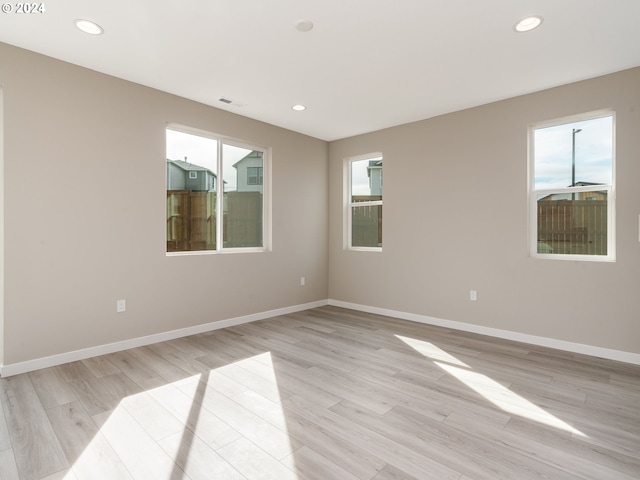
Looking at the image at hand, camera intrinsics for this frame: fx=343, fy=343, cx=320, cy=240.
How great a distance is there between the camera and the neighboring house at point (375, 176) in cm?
512

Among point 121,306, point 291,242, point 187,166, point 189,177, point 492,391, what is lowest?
point 492,391

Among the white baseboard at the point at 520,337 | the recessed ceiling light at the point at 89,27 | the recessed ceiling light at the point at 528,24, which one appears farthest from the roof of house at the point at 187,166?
the recessed ceiling light at the point at 528,24

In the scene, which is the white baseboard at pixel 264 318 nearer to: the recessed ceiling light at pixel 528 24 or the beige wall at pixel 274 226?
the beige wall at pixel 274 226

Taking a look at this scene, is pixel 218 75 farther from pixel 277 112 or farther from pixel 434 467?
pixel 434 467

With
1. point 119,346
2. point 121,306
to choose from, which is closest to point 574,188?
point 121,306

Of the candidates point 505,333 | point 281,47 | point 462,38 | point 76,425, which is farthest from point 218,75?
point 505,333

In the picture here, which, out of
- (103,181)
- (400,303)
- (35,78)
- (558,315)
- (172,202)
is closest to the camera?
(35,78)

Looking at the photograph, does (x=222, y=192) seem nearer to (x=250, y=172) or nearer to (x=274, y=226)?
(x=250, y=172)

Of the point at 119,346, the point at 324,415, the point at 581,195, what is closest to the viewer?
the point at 324,415

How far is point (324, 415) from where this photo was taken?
2219 millimetres

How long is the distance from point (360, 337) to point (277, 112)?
9.64ft

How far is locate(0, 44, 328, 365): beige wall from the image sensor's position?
2.83 meters

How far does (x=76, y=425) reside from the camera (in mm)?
2086

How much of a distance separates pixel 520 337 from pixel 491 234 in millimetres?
1172
